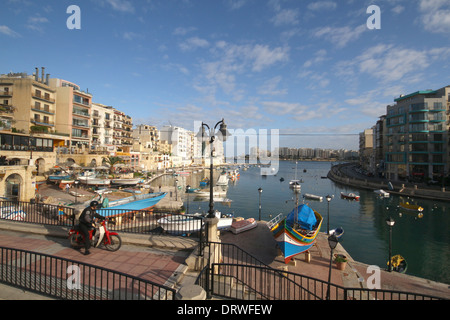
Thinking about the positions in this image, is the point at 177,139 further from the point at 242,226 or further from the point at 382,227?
the point at 242,226

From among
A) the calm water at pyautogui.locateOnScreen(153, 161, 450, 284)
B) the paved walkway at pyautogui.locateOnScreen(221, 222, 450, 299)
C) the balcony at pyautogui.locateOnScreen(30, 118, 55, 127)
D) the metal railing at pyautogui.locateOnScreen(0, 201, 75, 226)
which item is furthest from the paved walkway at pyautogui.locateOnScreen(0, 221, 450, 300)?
the balcony at pyautogui.locateOnScreen(30, 118, 55, 127)

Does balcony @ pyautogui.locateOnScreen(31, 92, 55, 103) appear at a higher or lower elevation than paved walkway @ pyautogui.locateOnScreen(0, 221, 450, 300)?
higher

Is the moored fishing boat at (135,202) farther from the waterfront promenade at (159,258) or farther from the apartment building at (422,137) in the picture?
the apartment building at (422,137)

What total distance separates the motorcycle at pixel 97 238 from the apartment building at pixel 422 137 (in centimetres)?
5738

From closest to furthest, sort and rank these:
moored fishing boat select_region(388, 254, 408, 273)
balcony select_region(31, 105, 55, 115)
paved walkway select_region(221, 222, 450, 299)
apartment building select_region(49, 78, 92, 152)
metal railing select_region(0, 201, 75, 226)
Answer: paved walkway select_region(221, 222, 450, 299)
metal railing select_region(0, 201, 75, 226)
moored fishing boat select_region(388, 254, 408, 273)
balcony select_region(31, 105, 55, 115)
apartment building select_region(49, 78, 92, 152)

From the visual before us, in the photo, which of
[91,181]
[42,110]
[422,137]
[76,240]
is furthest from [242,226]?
[422,137]

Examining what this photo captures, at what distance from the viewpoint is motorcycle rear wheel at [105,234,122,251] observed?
24.8ft

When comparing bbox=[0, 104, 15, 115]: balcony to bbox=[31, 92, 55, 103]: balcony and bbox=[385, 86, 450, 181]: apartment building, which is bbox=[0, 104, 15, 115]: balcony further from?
bbox=[385, 86, 450, 181]: apartment building

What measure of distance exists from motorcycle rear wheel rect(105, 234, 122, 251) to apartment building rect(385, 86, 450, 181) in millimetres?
57210
